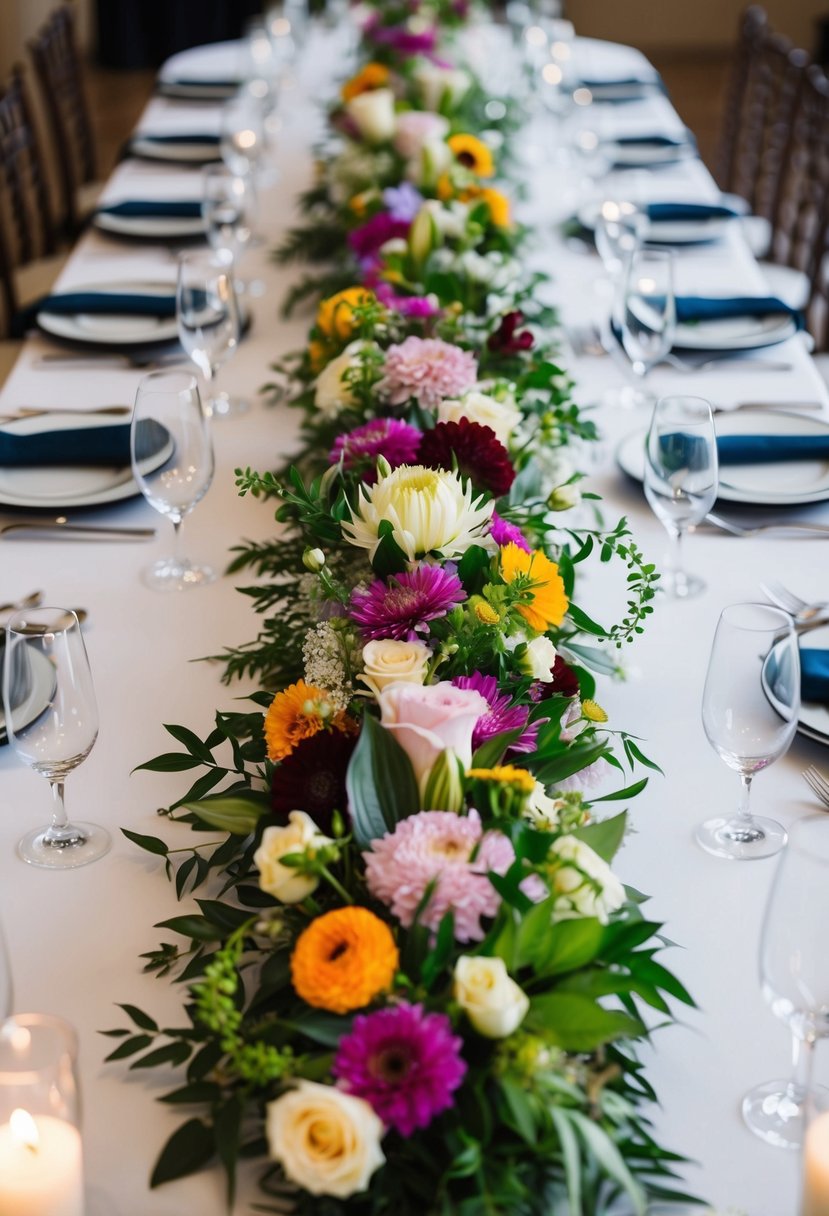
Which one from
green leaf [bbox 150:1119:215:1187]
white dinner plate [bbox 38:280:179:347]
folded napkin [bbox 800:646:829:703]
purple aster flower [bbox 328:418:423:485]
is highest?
purple aster flower [bbox 328:418:423:485]

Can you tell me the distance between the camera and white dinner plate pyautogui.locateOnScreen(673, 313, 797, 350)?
7.81ft

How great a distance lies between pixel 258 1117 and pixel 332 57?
4.42 metres

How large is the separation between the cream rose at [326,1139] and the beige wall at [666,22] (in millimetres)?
8921

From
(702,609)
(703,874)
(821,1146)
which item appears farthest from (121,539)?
(821,1146)

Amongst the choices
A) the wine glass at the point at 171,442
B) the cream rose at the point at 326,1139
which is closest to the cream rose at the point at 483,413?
the wine glass at the point at 171,442

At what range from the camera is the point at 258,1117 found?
94cm

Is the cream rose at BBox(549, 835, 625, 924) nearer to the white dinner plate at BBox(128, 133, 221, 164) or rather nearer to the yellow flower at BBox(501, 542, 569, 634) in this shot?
the yellow flower at BBox(501, 542, 569, 634)

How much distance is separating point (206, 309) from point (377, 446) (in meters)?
0.65

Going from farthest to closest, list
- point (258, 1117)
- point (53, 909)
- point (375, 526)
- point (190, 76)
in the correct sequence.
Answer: point (190, 76) < point (375, 526) < point (53, 909) < point (258, 1117)

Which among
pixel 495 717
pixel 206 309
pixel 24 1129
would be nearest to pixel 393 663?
pixel 495 717

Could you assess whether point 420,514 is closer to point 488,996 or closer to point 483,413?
point 483,413

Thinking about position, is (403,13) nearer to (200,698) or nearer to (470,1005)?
(200,698)

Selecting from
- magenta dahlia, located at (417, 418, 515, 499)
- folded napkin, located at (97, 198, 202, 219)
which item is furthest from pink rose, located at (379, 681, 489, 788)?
folded napkin, located at (97, 198, 202, 219)

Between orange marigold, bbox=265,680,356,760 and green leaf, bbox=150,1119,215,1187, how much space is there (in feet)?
1.02
